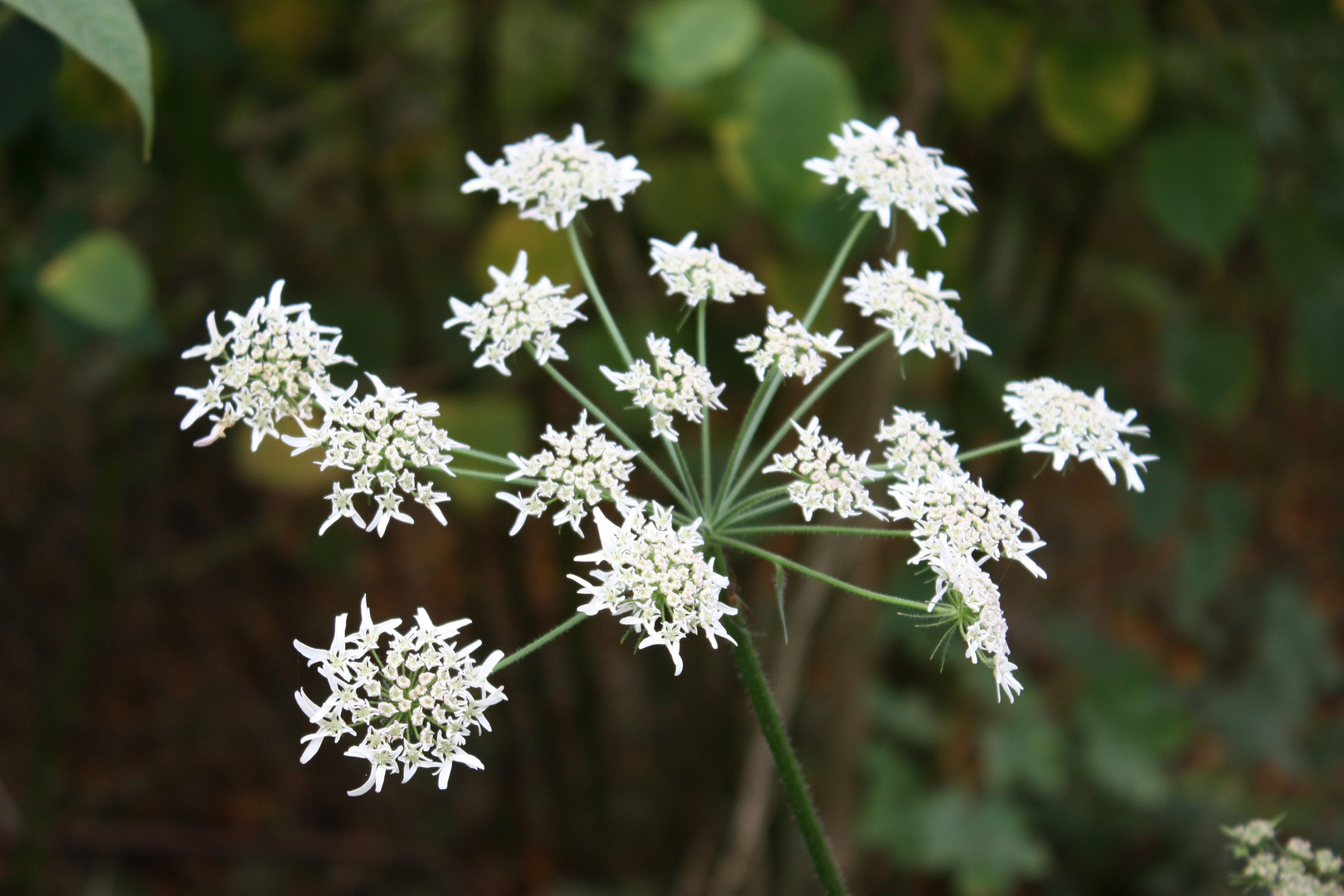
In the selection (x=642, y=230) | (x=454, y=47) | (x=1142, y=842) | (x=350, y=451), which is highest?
(x=454, y=47)

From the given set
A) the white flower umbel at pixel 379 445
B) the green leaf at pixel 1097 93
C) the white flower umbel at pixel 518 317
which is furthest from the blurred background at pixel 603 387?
the white flower umbel at pixel 379 445

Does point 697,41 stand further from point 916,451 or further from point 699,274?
point 916,451

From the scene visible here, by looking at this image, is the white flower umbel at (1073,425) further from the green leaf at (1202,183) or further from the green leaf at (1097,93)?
the green leaf at (1097,93)

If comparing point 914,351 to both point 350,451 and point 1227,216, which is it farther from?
point 350,451

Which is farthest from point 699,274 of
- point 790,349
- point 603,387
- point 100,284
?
point 603,387

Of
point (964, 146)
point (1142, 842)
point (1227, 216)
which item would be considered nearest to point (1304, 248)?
point (1227, 216)

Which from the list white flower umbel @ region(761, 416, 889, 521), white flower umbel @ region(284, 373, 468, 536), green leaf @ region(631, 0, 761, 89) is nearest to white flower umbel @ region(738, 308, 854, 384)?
white flower umbel @ region(761, 416, 889, 521)
